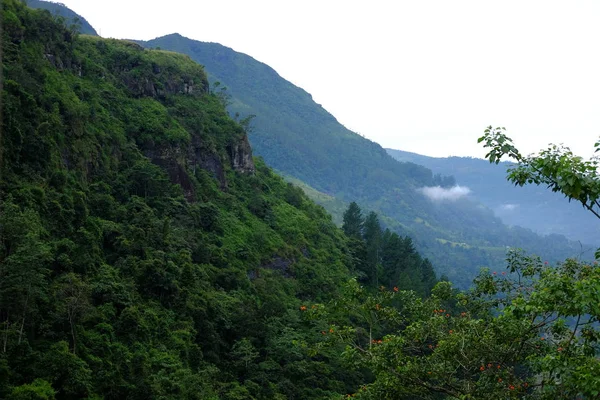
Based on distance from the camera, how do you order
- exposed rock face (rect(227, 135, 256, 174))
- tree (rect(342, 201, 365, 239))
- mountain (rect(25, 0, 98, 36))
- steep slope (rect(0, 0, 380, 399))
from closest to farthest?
1. steep slope (rect(0, 0, 380, 399))
2. exposed rock face (rect(227, 135, 256, 174))
3. tree (rect(342, 201, 365, 239))
4. mountain (rect(25, 0, 98, 36))

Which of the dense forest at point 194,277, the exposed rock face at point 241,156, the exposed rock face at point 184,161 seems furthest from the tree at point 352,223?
the exposed rock face at point 184,161

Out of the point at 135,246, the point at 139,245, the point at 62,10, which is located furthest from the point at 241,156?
the point at 62,10

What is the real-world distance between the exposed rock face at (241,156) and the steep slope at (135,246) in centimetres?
17

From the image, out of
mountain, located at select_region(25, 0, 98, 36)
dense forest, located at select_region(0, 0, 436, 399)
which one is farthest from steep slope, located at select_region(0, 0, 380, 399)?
mountain, located at select_region(25, 0, 98, 36)

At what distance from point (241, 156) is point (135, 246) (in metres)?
28.2

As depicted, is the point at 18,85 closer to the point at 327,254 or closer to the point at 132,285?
the point at 132,285

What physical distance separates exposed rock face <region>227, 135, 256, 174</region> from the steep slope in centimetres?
17

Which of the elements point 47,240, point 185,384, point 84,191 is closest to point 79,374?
point 185,384

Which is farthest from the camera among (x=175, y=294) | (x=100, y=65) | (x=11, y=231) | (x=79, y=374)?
(x=100, y=65)

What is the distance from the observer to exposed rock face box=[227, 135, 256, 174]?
189ft

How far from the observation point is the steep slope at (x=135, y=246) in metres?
21.7

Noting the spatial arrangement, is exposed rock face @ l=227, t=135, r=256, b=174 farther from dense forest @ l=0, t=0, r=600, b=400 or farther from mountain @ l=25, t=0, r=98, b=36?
mountain @ l=25, t=0, r=98, b=36

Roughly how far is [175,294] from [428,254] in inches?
6168

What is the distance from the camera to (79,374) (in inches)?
793
